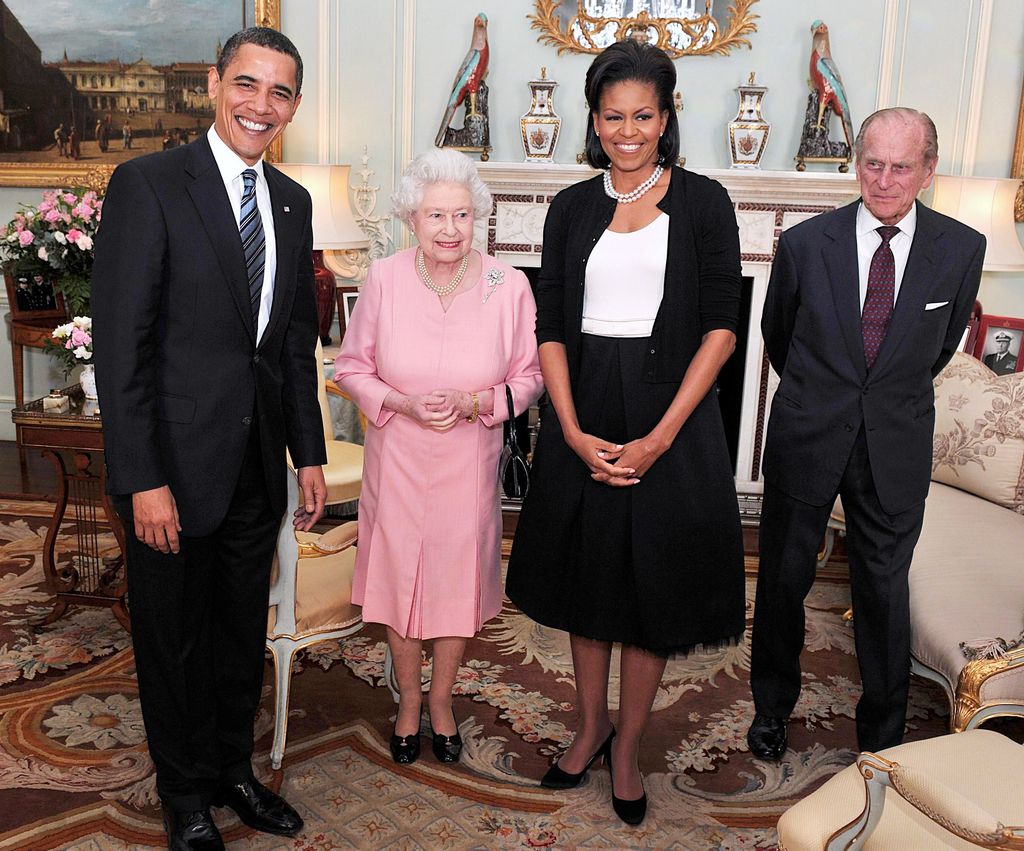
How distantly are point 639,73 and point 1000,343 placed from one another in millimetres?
3605

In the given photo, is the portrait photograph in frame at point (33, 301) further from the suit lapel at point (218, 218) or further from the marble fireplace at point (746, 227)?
the suit lapel at point (218, 218)

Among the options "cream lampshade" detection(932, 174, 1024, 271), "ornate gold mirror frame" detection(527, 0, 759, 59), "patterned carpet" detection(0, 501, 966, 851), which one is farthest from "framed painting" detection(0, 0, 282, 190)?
"cream lampshade" detection(932, 174, 1024, 271)

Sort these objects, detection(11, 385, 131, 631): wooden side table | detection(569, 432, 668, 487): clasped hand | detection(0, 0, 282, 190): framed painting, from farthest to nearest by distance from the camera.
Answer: detection(0, 0, 282, 190): framed painting → detection(11, 385, 131, 631): wooden side table → detection(569, 432, 668, 487): clasped hand

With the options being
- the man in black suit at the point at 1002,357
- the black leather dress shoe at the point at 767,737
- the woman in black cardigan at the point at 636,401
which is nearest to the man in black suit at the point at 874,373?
the black leather dress shoe at the point at 767,737

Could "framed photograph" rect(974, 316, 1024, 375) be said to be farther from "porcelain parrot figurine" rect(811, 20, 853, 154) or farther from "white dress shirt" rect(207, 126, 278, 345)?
"white dress shirt" rect(207, 126, 278, 345)

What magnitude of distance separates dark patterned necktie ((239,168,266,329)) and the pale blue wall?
3.69 meters

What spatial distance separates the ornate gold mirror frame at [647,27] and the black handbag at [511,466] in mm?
3435

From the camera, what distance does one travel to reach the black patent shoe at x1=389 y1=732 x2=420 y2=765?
9.80ft

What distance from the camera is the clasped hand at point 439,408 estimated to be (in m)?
2.72

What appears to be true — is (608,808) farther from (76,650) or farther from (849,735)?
(76,650)

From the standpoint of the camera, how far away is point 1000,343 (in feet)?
17.3

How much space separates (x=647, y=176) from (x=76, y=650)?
8.66ft


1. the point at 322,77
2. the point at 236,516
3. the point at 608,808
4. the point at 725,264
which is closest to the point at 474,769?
the point at 608,808

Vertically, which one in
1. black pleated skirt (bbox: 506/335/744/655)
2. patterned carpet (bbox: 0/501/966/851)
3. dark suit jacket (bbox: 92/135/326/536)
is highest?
dark suit jacket (bbox: 92/135/326/536)
